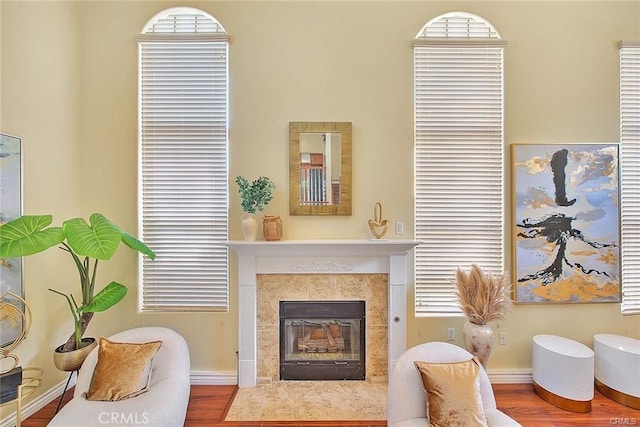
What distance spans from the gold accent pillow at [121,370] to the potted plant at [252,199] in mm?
1132

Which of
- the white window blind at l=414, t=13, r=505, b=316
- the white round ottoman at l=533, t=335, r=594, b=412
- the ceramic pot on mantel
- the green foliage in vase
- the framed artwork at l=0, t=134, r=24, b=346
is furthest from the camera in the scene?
the white window blind at l=414, t=13, r=505, b=316

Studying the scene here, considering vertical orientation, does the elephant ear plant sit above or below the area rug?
above

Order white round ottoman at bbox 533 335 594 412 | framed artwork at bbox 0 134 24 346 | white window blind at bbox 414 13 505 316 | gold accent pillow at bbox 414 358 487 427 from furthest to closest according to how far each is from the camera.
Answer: white window blind at bbox 414 13 505 316 → white round ottoman at bbox 533 335 594 412 → framed artwork at bbox 0 134 24 346 → gold accent pillow at bbox 414 358 487 427

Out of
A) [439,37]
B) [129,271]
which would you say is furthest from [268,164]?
[439,37]

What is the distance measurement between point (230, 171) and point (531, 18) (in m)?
3.35

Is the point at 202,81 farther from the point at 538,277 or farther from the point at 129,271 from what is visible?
the point at 538,277

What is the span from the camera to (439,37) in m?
2.78

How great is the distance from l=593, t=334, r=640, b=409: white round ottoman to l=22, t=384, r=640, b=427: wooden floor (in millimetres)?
78

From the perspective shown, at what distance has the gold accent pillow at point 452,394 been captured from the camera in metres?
1.66

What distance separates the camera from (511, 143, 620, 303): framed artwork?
2770 millimetres

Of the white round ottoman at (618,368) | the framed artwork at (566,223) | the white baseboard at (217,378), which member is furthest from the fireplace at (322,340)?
the white round ottoman at (618,368)

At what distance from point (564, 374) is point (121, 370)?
343 cm

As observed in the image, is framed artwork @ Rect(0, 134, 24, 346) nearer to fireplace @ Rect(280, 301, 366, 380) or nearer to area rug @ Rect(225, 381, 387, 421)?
area rug @ Rect(225, 381, 387, 421)

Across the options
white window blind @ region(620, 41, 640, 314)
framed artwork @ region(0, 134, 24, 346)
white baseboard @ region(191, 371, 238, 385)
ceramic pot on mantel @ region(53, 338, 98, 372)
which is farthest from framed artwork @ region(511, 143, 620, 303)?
framed artwork @ region(0, 134, 24, 346)
